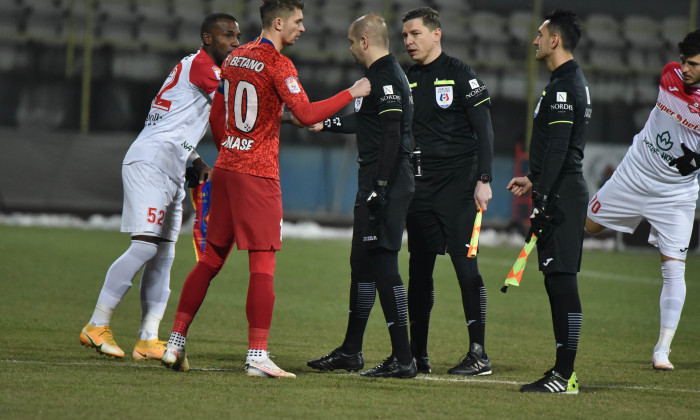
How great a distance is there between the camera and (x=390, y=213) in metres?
5.23

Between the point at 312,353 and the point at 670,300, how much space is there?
249cm

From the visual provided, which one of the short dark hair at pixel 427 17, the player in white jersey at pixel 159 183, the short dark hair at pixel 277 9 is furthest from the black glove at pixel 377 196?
the player in white jersey at pixel 159 183

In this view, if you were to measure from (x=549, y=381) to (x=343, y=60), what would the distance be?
15.9m

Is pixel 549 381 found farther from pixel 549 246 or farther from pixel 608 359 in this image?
pixel 608 359

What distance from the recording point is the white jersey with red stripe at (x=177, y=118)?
5.80m

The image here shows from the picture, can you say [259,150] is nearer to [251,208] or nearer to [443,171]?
[251,208]

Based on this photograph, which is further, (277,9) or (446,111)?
(446,111)

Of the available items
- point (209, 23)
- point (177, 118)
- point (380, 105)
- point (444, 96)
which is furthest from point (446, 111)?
point (177, 118)

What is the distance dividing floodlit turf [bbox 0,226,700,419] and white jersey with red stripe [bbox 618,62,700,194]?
1305mm

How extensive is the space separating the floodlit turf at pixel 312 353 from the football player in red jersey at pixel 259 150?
30cm

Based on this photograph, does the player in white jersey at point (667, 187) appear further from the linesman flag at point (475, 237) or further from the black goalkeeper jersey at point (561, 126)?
the black goalkeeper jersey at point (561, 126)

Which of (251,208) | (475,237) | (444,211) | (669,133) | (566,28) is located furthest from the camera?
(669,133)

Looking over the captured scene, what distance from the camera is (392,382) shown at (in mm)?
5086

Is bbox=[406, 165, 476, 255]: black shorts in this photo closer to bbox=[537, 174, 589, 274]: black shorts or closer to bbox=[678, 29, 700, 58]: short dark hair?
bbox=[537, 174, 589, 274]: black shorts
